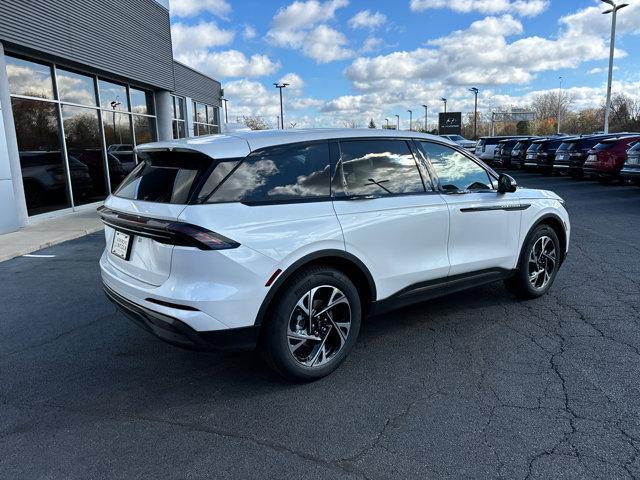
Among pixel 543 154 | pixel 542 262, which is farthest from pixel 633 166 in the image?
pixel 542 262

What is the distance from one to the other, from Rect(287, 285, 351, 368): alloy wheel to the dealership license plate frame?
3.84 ft

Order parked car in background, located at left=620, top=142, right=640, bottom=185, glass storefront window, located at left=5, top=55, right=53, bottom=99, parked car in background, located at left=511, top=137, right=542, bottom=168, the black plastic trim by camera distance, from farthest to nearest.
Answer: parked car in background, located at left=511, top=137, right=542, bottom=168, parked car in background, located at left=620, top=142, right=640, bottom=185, glass storefront window, located at left=5, top=55, right=53, bottom=99, the black plastic trim

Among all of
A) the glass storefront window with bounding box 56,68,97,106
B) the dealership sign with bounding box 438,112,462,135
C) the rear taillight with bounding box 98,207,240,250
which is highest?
the dealership sign with bounding box 438,112,462,135

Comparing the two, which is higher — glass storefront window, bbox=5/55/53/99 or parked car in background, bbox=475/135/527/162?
glass storefront window, bbox=5/55/53/99

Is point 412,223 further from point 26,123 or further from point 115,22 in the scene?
point 115,22

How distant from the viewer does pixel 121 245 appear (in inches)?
132

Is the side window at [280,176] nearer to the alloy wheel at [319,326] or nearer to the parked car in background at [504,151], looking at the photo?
the alloy wheel at [319,326]

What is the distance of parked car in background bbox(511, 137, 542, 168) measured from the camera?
22578mm

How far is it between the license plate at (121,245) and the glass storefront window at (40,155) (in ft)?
27.9

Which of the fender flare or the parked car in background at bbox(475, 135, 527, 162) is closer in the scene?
the fender flare

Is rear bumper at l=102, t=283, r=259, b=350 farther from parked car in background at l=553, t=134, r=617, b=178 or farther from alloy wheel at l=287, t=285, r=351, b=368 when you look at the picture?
parked car in background at l=553, t=134, r=617, b=178

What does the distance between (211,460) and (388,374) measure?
1419 millimetres

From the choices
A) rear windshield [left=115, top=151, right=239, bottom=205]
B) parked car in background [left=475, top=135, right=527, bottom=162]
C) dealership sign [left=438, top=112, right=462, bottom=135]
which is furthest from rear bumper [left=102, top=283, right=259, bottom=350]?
dealership sign [left=438, top=112, right=462, bottom=135]

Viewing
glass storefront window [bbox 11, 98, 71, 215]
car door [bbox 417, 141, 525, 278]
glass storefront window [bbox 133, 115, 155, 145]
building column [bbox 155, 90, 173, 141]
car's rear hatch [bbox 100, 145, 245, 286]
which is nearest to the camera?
car's rear hatch [bbox 100, 145, 245, 286]
